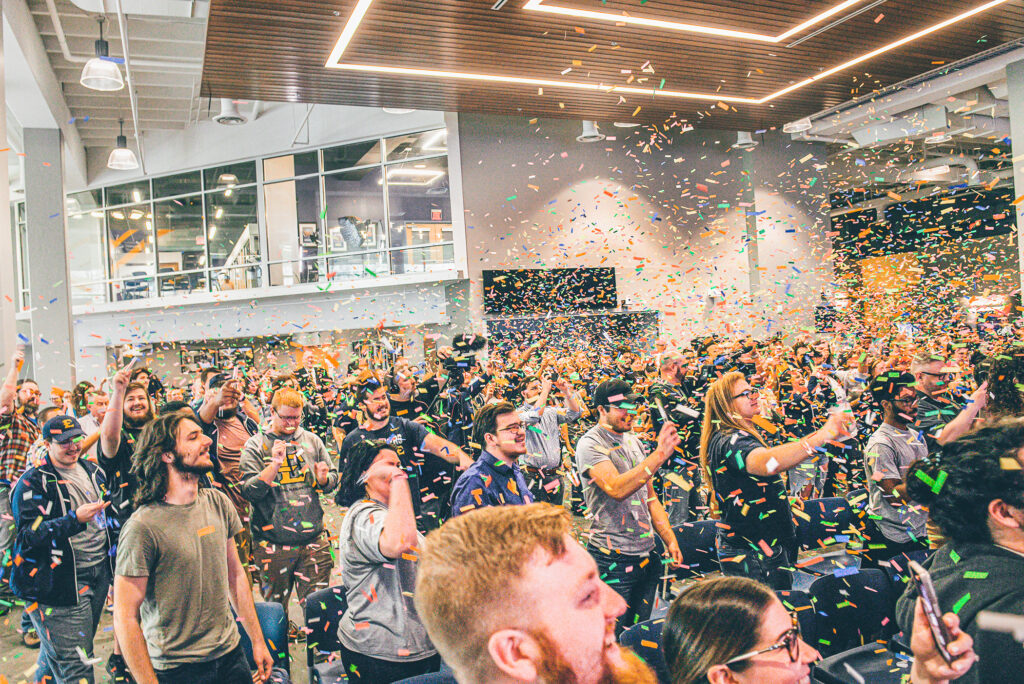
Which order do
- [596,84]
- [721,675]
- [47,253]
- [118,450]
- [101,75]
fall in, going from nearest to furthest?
[721,675]
[118,450]
[101,75]
[596,84]
[47,253]

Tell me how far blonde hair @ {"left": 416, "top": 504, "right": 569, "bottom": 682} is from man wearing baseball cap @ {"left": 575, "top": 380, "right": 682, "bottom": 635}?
2.44 m

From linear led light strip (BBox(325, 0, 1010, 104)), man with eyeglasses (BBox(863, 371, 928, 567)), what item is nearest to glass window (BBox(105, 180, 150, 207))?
linear led light strip (BBox(325, 0, 1010, 104))

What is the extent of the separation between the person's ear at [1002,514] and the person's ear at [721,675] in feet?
3.35

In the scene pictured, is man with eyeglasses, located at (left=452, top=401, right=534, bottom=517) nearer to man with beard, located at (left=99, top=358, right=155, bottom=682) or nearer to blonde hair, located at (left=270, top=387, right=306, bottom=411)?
blonde hair, located at (left=270, top=387, right=306, bottom=411)

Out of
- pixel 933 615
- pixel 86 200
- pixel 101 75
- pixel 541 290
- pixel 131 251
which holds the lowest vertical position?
pixel 933 615

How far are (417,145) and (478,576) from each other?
1324cm

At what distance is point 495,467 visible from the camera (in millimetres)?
3473

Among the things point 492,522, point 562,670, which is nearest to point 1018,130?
point 492,522

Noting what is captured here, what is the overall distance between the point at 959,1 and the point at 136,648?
8.48m

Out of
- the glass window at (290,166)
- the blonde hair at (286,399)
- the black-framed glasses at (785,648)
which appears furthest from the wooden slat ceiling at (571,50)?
the black-framed glasses at (785,648)

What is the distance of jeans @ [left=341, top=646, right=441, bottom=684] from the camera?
273 cm

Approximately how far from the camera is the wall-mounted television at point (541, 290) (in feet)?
41.8

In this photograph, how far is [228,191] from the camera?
1546cm

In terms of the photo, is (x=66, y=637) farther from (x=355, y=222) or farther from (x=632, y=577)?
(x=355, y=222)
